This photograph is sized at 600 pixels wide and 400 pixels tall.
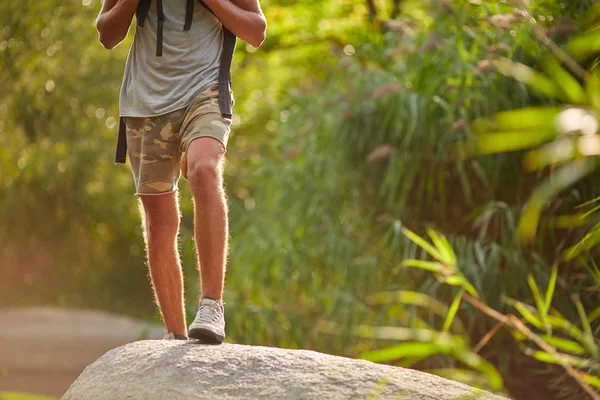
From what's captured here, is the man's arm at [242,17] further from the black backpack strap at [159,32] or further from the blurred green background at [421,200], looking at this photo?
the blurred green background at [421,200]

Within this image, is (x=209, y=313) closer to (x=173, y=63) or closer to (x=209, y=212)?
(x=209, y=212)

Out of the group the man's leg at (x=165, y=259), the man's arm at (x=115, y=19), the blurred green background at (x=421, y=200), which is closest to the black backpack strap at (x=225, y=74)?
the man's arm at (x=115, y=19)

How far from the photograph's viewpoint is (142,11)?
3334 millimetres

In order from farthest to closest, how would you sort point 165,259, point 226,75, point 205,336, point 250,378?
point 165,259
point 226,75
point 205,336
point 250,378

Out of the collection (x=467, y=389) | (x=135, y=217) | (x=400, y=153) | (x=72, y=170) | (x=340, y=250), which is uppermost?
(x=467, y=389)

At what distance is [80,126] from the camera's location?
1109 cm

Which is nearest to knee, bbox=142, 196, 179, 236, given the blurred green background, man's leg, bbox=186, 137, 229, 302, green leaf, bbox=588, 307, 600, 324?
man's leg, bbox=186, 137, 229, 302

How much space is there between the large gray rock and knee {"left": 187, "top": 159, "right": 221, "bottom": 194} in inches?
21.3

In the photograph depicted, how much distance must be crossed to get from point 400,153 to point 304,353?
2636mm

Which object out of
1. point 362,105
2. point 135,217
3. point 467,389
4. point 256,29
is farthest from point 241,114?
point 467,389

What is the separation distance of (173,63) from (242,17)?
31cm

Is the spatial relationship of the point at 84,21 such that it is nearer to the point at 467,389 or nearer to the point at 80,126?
the point at 80,126

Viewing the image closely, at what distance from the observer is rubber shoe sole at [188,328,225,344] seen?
9.46ft

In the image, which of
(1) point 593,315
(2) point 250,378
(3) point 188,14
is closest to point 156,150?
(3) point 188,14
